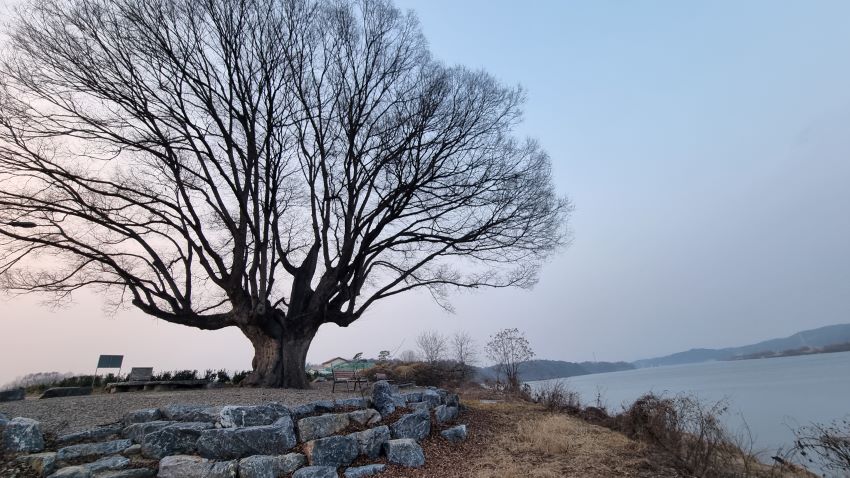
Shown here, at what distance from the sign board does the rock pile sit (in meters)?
7.10

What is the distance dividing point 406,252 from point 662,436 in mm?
8806

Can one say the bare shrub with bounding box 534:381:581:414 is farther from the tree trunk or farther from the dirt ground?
the tree trunk

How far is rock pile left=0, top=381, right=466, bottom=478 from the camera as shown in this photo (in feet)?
18.8

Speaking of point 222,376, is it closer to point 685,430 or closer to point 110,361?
point 110,361

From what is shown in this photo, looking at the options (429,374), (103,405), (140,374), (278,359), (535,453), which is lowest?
(535,453)

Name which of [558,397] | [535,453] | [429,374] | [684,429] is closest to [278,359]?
[535,453]

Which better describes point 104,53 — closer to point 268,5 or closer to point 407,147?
point 268,5

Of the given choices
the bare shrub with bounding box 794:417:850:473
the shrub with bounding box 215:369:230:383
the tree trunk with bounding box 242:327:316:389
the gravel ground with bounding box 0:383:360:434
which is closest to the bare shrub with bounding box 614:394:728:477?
the bare shrub with bounding box 794:417:850:473

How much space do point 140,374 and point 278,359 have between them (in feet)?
14.0

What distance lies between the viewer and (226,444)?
242 inches

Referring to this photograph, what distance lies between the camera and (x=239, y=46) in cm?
1173

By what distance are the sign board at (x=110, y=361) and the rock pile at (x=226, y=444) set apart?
23.3 ft

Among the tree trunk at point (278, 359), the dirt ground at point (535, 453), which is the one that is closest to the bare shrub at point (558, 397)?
the dirt ground at point (535, 453)

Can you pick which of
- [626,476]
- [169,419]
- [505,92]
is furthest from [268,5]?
[626,476]
